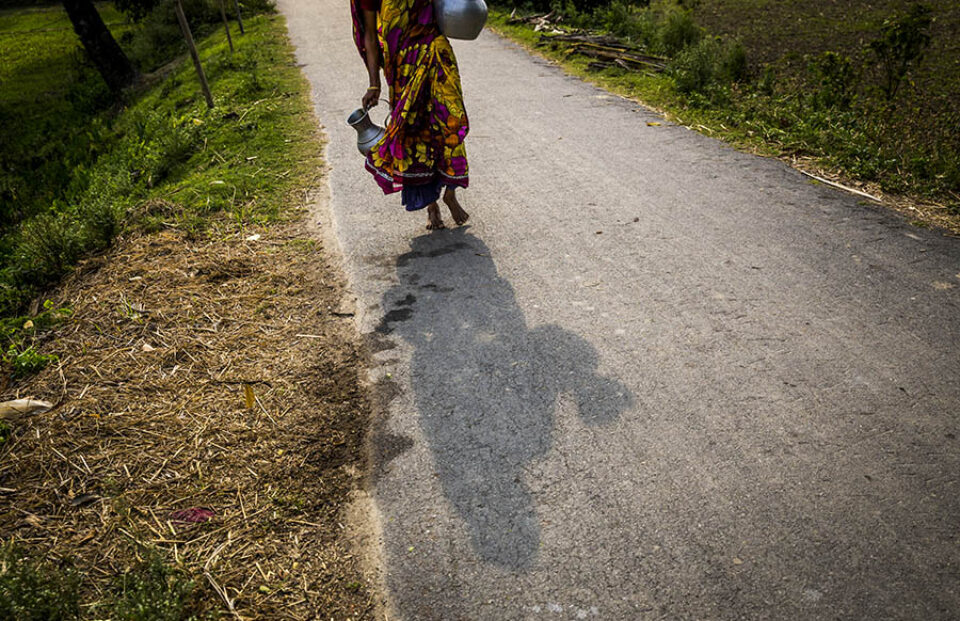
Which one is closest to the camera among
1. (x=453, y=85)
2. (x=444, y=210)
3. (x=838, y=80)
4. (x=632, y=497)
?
(x=632, y=497)

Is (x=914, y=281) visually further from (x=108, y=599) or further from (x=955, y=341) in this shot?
(x=108, y=599)

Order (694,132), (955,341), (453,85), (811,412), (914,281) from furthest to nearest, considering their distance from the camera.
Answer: (694,132) < (453,85) < (914,281) < (955,341) < (811,412)

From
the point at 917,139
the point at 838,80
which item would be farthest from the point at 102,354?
the point at 838,80

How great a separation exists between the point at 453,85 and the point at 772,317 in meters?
2.43

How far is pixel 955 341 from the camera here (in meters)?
3.05

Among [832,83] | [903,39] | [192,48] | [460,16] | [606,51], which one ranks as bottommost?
[606,51]

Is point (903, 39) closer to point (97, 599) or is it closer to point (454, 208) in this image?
point (454, 208)

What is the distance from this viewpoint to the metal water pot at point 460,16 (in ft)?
12.1

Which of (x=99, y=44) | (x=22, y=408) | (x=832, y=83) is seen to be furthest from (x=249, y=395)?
(x=99, y=44)

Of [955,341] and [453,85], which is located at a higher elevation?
[453,85]

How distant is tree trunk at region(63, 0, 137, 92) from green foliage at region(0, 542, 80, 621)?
1394 cm

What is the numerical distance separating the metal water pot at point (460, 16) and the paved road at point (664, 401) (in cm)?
138

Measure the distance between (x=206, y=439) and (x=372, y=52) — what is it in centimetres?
268

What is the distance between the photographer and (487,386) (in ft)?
9.99
